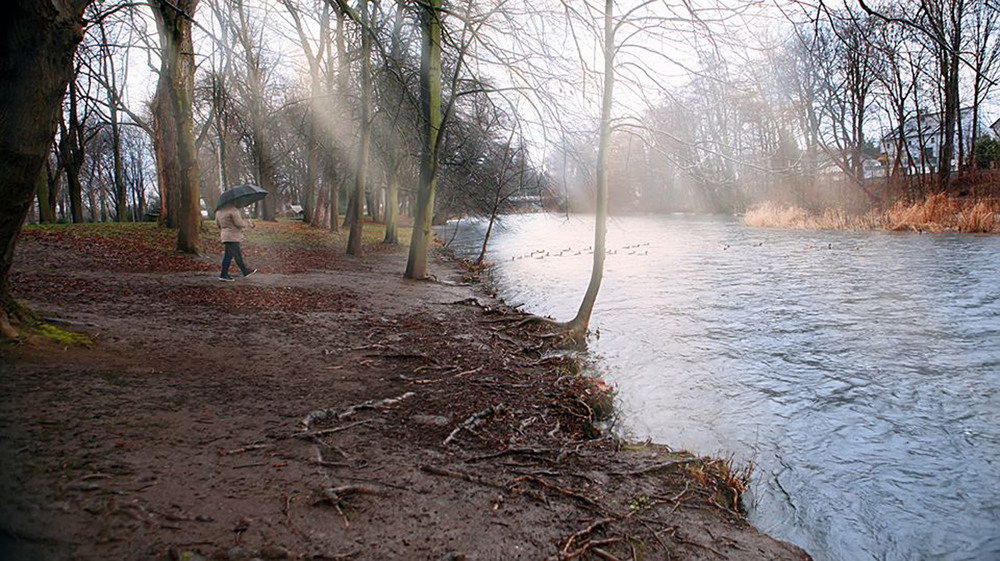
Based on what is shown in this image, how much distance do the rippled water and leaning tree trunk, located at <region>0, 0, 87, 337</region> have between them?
19.3 ft

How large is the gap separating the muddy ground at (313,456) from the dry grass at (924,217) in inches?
881

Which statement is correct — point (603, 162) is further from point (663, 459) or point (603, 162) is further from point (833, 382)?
point (663, 459)

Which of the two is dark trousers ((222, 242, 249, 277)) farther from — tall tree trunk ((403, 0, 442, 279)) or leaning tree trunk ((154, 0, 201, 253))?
leaning tree trunk ((154, 0, 201, 253))

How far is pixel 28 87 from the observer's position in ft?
15.0

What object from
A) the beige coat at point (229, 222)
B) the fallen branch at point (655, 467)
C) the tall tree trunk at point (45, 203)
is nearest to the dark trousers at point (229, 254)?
the beige coat at point (229, 222)

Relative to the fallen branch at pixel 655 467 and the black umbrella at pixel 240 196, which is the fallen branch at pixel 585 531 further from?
the black umbrella at pixel 240 196

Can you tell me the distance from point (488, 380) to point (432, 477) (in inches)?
104

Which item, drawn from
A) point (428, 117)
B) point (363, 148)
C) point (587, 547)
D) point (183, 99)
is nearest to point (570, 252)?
point (363, 148)

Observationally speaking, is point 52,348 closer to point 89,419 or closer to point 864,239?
A: point 89,419

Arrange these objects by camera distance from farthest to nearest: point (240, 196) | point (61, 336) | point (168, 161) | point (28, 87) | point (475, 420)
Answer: point (168, 161) → point (240, 196) → point (61, 336) → point (475, 420) → point (28, 87)

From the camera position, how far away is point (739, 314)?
38.8ft

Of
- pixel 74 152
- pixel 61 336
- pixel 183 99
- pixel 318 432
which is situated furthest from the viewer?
pixel 74 152

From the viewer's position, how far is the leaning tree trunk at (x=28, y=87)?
4.49 m

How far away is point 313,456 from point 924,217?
27.2m
